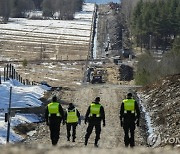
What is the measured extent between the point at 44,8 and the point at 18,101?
113956 mm

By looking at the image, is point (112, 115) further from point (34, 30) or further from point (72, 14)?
point (72, 14)

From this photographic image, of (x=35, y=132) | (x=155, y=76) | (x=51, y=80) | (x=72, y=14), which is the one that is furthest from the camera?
(x=72, y=14)

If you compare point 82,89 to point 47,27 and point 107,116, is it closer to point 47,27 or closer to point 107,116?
point 107,116

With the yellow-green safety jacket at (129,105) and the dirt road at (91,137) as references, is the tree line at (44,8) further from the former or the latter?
the yellow-green safety jacket at (129,105)

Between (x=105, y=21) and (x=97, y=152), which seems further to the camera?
(x=105, y=21)

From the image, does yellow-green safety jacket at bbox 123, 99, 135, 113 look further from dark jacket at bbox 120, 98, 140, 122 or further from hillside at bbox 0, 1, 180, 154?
hillside at bbox 0, 1, 180, 154

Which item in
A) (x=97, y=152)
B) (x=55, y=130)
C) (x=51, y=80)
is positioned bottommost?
(x=51, y=80)

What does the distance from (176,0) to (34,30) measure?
2957 centimetres

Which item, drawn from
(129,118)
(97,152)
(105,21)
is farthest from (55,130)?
(105,21)

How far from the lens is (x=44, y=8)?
5600 inches

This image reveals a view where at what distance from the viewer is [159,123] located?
74.2 ft

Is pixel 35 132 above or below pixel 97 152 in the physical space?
below

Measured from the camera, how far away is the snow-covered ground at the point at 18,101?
72.8 ft

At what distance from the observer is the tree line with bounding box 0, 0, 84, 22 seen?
417ft
